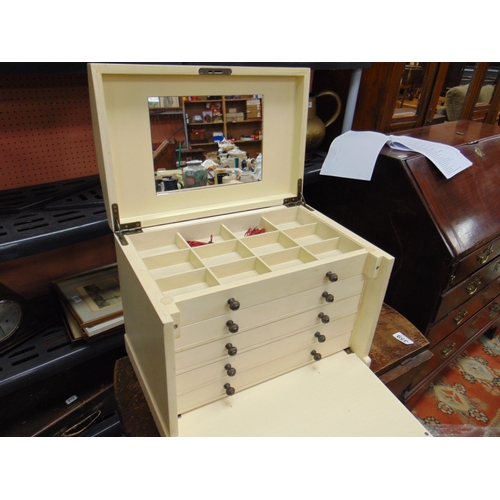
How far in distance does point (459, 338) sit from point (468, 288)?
339 millimetres

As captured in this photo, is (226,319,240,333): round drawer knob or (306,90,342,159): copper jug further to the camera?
(306,90,342,159): copper jug

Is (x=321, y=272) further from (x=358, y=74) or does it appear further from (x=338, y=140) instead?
(x=358, y=74)

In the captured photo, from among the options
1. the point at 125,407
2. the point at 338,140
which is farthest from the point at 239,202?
the point at 125,407

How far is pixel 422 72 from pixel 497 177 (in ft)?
1.83

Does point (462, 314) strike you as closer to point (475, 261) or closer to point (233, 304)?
point (475, 261)

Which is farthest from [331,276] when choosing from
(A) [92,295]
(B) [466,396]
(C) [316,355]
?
(B) [466,396]

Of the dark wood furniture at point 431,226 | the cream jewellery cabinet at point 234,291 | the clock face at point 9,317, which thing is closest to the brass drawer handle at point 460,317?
the dark wood furniture at point 431,226

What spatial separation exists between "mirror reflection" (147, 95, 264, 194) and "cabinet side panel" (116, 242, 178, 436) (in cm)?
26

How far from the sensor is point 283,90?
0.94m

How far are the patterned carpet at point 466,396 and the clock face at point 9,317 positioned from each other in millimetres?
1467

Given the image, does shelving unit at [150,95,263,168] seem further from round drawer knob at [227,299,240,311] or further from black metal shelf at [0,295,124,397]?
black metal shelf at [0,295,124,397]

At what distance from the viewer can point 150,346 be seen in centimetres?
72

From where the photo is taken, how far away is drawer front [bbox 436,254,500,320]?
1151 millimetres

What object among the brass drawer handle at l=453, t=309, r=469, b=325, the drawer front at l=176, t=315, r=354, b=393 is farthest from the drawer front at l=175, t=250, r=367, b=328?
the brass drawer handle at l=453, t=309, r=469, b=325
